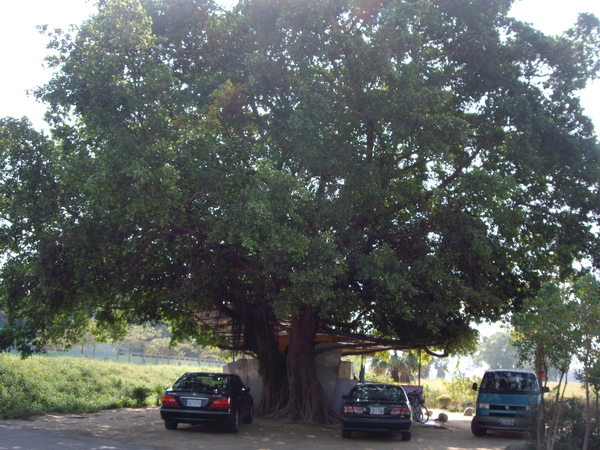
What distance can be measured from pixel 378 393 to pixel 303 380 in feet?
14.8

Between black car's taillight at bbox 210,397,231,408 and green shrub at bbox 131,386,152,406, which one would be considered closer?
black car's taillight at bbox 210,397,231,408

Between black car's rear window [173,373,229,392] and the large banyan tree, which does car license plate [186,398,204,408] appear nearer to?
black car's rear window [173,373,229,392]

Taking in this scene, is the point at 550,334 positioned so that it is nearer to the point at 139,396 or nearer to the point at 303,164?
the point at 303,164

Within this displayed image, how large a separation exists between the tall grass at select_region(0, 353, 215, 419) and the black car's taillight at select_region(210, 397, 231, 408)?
6.70 meters

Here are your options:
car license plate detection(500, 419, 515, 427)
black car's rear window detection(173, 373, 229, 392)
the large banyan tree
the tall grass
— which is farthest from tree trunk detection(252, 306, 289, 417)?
car license plate detection(500, 419, 515, 427)

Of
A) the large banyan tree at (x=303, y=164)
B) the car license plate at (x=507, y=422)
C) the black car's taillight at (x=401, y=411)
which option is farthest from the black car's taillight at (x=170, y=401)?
the car license plate at (x=507, y=422)

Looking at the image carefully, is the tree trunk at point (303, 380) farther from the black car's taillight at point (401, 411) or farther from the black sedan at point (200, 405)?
the black car's taillight at point (401, 411)

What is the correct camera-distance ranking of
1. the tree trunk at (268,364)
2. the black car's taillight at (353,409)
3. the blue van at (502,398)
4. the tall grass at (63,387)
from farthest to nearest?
1. the tree trunk at (268,364)
2. the tall grass at (63,387)
3. the blue van at (502,398)
4. the black car's taillight at (353,409)

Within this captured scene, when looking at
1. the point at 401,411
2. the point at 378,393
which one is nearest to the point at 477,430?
the point at 401,411

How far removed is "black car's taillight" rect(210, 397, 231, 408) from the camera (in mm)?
12930

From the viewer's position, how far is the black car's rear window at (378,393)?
538 inches

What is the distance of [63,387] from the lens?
21.9 meters

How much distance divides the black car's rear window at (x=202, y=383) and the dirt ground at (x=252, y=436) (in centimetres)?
104

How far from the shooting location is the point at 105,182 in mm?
11008
